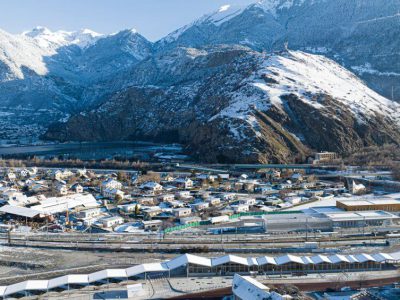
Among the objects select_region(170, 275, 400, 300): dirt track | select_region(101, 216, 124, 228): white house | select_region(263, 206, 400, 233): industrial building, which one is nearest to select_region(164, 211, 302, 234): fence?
select_region(263, 206, 400, 233): industrial building

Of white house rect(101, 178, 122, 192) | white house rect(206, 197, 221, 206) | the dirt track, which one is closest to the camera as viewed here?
the dirt track

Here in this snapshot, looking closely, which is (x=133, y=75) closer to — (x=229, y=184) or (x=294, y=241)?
(x=229, y=184)

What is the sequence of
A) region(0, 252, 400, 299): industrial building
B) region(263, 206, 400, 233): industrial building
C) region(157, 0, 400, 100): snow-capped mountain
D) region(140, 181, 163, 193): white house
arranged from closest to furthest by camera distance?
region(0, 252, 400, 299): industrial building → region(263, 206, 400, 233): industrial building → region(140, 181, 163, 193): white house → region(157, 0, 400, 100): snow-capped mountain

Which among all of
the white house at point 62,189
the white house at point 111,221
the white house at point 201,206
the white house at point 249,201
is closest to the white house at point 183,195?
the white house at point 201,206

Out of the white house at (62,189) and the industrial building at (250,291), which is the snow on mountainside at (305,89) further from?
the industrial building at (250,291)

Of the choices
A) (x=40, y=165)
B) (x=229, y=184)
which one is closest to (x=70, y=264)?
(x=229, y=184)

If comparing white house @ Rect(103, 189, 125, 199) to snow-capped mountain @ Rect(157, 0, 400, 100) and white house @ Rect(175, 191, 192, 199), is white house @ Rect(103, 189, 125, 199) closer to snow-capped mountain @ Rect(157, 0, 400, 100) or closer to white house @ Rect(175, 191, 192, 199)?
white house @ Rect(175, 191, 192, 199)
